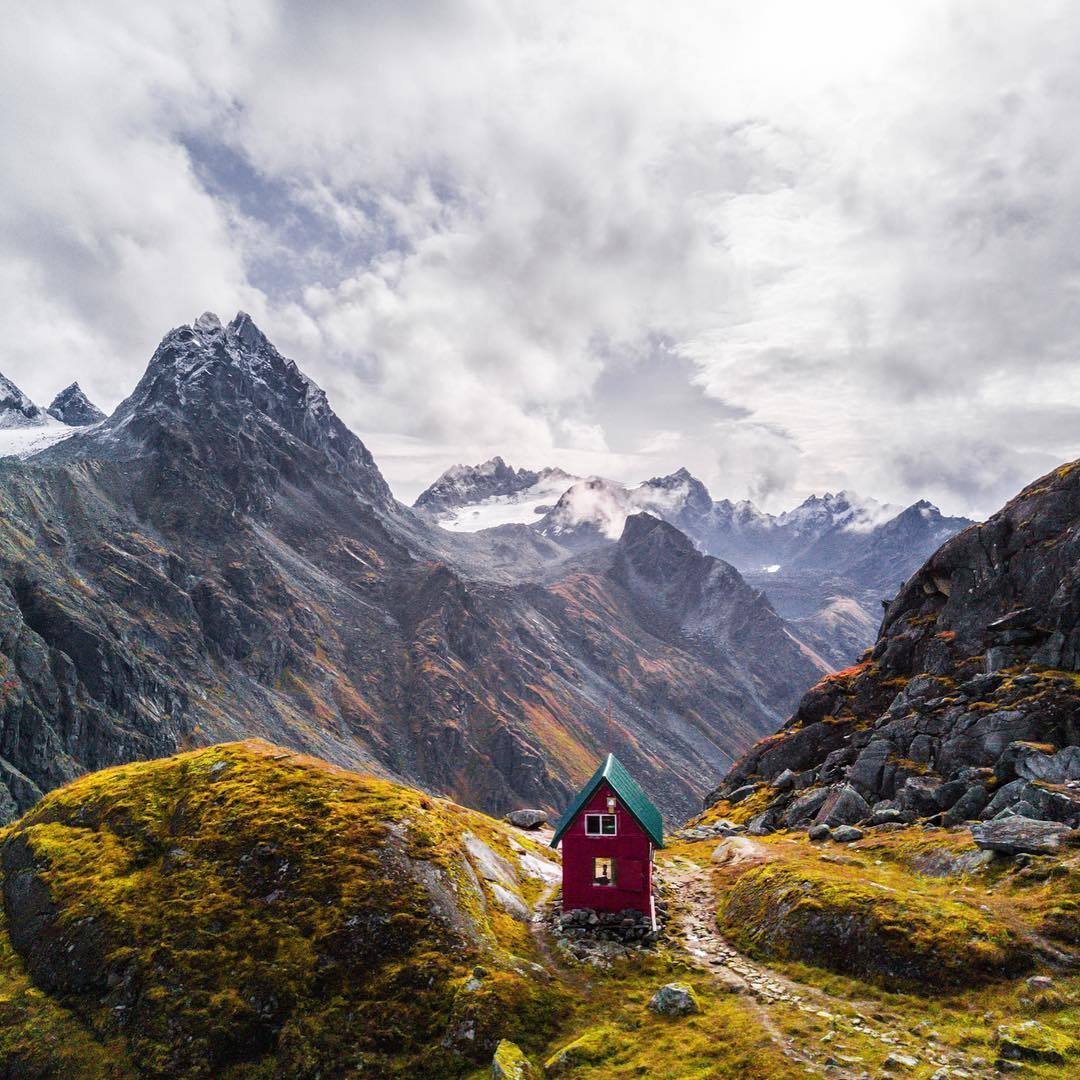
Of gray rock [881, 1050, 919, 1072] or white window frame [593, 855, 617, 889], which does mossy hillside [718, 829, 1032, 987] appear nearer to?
gray rock [881, 1050, 919, 1072]

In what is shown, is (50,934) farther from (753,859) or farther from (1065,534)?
(1065,534)

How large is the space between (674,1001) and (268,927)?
16934 millimetres

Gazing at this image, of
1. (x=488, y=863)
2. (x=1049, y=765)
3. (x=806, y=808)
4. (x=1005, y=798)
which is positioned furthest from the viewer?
(x=806, y=808)

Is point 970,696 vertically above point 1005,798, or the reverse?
point 970,696

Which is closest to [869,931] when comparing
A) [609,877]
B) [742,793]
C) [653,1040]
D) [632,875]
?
[653,1040]

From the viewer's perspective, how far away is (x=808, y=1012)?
78.1 feet

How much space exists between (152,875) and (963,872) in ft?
129

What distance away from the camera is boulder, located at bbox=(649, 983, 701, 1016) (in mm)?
24781

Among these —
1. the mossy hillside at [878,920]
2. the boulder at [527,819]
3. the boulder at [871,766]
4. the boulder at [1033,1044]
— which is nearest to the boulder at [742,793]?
the boulder at [871,766]

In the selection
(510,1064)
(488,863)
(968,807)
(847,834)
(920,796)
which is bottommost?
(510,1064)

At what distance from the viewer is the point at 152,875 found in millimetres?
30031

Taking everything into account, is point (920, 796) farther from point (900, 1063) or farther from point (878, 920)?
point (900, 1063)

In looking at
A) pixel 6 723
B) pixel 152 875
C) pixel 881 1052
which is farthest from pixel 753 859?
pixel 6 723

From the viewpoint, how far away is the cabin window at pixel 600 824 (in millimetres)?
34844
